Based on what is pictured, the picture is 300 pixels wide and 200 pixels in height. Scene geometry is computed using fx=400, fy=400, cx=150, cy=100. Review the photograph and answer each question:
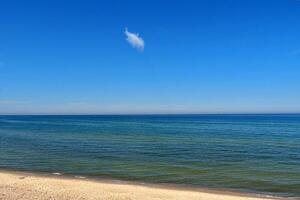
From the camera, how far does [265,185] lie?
24.6 meters

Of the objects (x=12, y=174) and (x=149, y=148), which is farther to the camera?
(x=149, y=148)

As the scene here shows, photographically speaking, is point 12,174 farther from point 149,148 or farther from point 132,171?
point 149,148

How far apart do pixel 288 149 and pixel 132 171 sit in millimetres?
20303

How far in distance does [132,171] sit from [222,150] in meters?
14.8

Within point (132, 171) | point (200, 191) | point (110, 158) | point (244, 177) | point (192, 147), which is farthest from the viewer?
point (192, 147)

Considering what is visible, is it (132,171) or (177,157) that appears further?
(177,157)

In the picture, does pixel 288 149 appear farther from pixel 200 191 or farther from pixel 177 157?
pixel 200 191

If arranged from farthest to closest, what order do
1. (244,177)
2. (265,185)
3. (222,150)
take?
(222,150) → (244,177) → (265,185)

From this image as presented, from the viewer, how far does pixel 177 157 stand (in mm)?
35875

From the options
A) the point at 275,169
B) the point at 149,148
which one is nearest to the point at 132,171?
the point at 275,169

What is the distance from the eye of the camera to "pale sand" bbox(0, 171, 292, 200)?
765 inches

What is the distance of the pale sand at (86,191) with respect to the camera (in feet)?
63.7

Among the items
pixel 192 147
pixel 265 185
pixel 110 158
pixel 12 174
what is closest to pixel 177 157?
pixel 110 158

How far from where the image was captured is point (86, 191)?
68.6 feet
